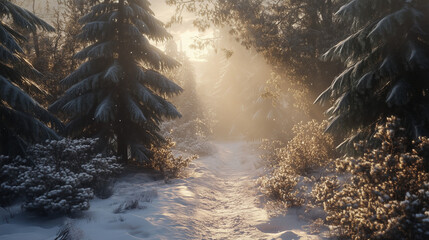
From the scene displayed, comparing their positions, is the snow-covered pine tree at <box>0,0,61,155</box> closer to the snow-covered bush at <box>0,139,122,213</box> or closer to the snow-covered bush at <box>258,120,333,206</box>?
the snow-covered bush at <box>0,139,122,213</box>

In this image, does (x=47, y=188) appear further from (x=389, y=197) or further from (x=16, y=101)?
(x=389, y=197)

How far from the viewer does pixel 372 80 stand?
6.87 m

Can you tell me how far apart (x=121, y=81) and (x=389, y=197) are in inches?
395

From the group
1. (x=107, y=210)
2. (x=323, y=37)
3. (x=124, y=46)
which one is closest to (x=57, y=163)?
(x=107, y=210)

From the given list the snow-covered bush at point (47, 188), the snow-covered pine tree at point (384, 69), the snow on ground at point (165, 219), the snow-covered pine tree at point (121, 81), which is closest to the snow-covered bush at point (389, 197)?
the snow on ground at point (165, 219)

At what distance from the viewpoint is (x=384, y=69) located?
654 cm

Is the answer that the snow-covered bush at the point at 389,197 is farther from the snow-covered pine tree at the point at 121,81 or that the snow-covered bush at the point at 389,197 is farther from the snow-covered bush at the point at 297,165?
the snow-covered pine tree at the point at 121,81

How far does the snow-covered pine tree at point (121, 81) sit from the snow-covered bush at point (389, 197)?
302 inches

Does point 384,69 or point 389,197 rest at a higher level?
point 384,69

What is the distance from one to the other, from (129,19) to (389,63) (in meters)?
9.87

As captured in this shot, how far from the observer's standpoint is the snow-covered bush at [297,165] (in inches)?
296

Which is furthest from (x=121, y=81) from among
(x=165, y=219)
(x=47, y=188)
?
(x=165, y=219)

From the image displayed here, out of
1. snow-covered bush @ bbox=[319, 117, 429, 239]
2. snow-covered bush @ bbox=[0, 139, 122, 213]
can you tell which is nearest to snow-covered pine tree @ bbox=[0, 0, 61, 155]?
snow-covered bush @ bbox=[0, 139, 122, 213]

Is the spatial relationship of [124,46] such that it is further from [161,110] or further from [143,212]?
[143,212]
